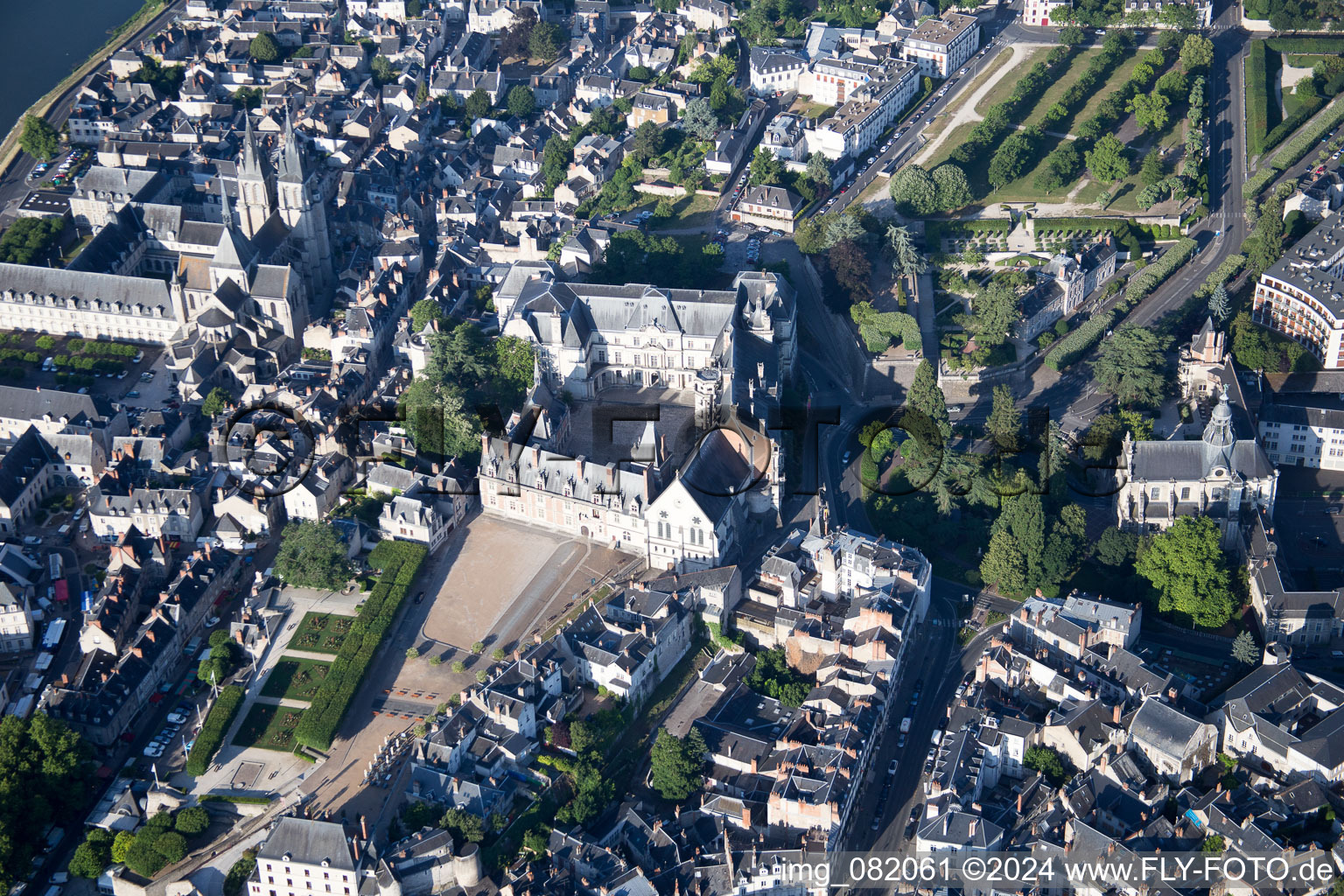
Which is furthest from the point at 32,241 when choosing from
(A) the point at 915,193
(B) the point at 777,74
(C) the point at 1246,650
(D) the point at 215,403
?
(C) the point at 1246,650

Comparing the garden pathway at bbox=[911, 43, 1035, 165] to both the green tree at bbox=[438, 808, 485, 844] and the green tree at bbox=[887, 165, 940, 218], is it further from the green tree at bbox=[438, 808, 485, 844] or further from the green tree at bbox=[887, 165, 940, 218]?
the green tree at bbox=[438, 808, 485, 844]

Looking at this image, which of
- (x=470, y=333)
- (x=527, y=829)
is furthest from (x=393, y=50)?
(x=527, y=829)

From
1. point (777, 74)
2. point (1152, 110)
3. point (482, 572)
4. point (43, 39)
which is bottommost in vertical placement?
point (482, 572)

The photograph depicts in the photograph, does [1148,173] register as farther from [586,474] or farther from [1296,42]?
[586,474]

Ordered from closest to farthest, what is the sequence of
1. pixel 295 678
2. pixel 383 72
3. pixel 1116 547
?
pixel 295 678, pixel 1116 547, pixel 383 72

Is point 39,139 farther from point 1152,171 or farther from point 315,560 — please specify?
point 1152,171
